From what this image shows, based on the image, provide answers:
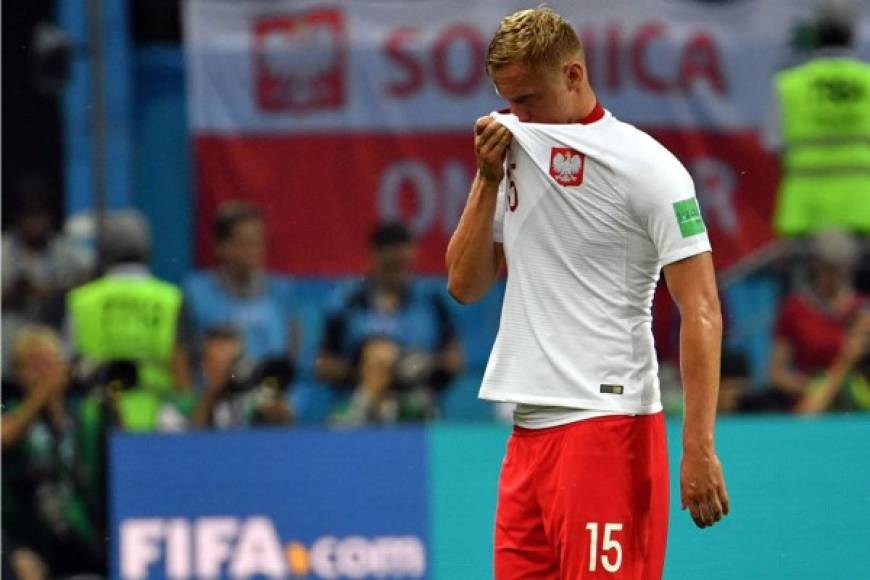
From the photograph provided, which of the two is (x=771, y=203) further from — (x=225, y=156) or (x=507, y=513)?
(x=507, y=513)

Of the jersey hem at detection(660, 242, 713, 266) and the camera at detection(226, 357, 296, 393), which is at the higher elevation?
the jersey hem at detection(660, 242, 713, 266)

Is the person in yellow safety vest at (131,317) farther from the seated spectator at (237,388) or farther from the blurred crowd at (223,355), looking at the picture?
the seated spectator at (237,388)

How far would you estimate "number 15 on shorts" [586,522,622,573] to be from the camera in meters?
3.68

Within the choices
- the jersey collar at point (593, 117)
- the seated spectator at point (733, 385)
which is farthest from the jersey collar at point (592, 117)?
the seated spectator at point (733, 385)

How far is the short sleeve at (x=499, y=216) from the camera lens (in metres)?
3.94

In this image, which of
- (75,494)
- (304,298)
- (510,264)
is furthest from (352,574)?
(510,264)

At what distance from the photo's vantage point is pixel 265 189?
27.2 feet

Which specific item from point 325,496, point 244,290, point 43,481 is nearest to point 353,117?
point 244,290

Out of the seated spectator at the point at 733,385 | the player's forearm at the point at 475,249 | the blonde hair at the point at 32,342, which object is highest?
the player's forearm at the point at 475,249

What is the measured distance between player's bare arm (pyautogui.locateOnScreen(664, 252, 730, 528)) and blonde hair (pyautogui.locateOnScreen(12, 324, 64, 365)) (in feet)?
14.2

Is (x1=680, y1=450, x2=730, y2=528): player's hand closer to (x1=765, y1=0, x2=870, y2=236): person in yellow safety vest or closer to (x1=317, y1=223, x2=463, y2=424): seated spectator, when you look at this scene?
(x1=317, y1=223, x2=463, y2=424): seated spectator

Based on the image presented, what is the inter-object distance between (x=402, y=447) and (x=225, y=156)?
8.22 ft

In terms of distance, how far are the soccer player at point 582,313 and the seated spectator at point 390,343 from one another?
347cm

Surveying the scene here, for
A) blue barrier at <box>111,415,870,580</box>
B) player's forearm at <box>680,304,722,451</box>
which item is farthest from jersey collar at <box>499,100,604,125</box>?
blue barrier at <box>111,415,870,580</box>
